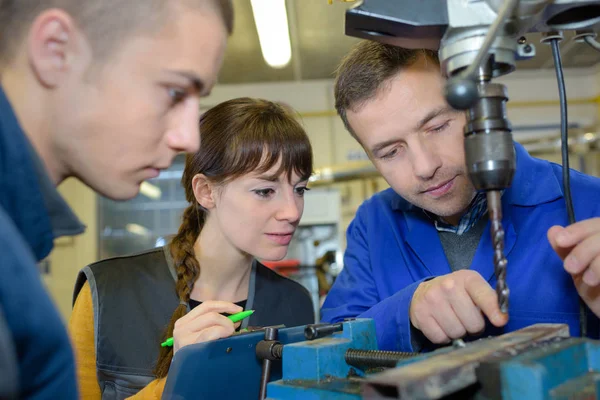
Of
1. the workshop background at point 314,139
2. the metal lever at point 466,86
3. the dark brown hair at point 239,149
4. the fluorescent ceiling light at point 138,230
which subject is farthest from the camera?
the fluorescent ceiling light at point 138,230

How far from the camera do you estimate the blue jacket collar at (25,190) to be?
0.51 meters

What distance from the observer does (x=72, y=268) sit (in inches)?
162

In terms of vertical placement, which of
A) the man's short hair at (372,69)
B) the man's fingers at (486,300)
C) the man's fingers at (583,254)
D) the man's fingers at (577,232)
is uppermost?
the man's short hair at (372,69)

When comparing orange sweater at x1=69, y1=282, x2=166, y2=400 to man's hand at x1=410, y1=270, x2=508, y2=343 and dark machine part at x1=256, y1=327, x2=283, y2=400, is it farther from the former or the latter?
man's hand at x1=410, y1=270, x2=508, y2=343

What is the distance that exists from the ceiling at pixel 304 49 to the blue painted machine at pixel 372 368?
8.11 feet

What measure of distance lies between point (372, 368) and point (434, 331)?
0.16 meters

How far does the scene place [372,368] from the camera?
2.17ft

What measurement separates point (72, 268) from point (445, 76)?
4.08m

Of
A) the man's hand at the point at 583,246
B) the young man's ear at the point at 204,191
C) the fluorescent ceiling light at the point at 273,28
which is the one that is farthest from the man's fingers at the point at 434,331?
the fluorescent ceiling light at the point at 273,28

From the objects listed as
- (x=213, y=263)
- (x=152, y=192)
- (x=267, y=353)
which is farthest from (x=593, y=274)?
(x=152, y=192)

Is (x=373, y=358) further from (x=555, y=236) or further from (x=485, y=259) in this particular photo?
(x=485, y=259)

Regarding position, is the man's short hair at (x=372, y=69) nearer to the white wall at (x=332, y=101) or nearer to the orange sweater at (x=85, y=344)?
the orange sweater at (x=85, y=344)

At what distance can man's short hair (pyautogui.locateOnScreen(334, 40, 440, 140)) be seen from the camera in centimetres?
102

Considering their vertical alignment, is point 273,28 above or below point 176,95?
above
